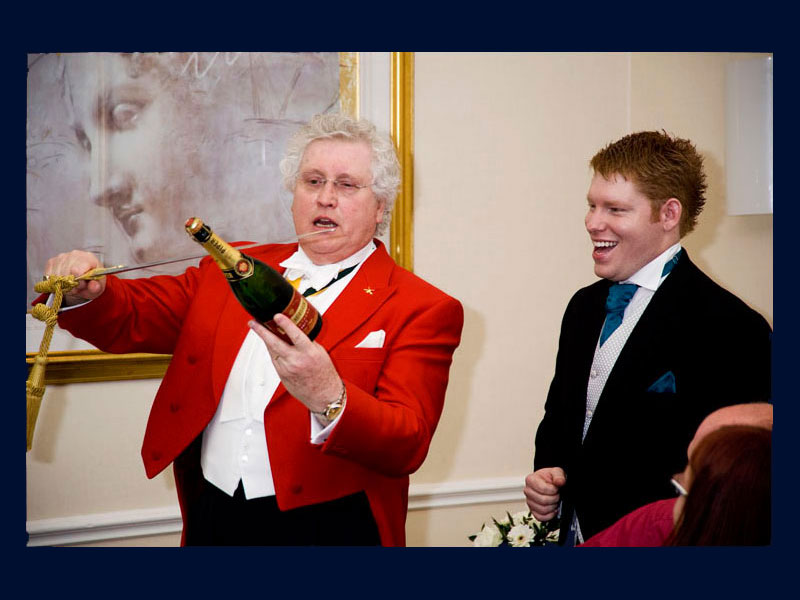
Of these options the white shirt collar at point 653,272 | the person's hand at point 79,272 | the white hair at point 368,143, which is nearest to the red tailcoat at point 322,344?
the person's hand at point 79,272

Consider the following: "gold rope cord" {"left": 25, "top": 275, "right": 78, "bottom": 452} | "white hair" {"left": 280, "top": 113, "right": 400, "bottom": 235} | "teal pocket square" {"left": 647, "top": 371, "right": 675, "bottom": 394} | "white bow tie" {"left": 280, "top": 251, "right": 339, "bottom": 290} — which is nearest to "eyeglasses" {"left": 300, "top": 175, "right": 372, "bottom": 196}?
"white hair" {"left": 280, "top": 113, "right": 400, "bottom": 235}

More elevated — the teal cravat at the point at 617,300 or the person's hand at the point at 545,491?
the teal cravat at the point at 617,300

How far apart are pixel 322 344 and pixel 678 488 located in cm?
74

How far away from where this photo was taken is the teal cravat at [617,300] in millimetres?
1748

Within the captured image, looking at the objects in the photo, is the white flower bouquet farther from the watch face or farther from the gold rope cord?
the gold rope cord

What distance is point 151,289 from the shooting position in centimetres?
179

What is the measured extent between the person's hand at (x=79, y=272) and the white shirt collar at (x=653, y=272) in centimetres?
109

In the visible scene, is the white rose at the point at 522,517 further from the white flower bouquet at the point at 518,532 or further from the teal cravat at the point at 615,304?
the teal cravat at the point at 615,304

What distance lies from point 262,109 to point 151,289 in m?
0.47

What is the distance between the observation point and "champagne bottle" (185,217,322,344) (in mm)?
1452

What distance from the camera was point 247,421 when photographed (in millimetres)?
1652

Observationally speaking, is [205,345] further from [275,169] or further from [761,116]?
[761,116]

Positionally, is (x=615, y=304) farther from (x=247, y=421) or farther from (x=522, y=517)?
(x=247, y=421)

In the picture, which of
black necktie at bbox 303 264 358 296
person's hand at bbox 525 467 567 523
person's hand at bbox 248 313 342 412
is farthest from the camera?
person's hand at bbox 525 467 567 523
